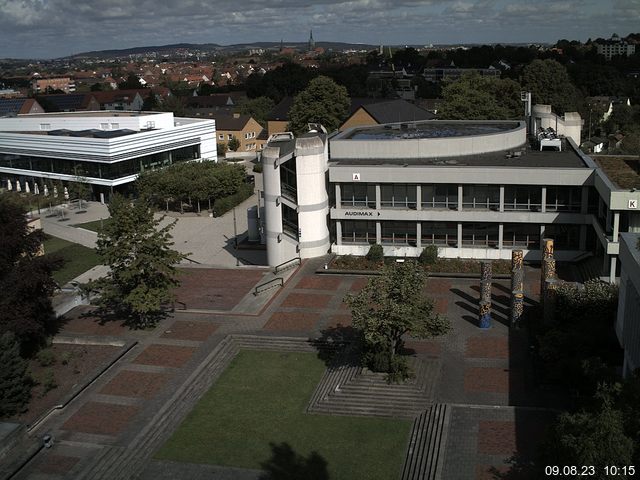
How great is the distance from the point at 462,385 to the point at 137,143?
5114 cm

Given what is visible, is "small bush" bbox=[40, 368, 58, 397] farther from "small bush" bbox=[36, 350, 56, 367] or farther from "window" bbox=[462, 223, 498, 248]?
"window" bbox=[462, 223, 498, 248]

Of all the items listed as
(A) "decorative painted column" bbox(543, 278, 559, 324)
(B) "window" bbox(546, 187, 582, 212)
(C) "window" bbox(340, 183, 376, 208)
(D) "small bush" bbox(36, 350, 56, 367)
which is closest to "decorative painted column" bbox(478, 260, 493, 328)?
(A) "decorative painted column" bbox(543, 278, 559, 324)

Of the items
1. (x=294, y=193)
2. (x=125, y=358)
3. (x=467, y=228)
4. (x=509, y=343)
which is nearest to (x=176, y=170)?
(x=294, y=193)

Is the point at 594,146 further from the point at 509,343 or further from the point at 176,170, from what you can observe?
the point at 509,343

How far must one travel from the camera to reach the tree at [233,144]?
3708 inches

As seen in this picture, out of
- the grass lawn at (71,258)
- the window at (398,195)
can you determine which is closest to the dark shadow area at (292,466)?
the window at (398,195)

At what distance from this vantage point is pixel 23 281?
93.4ft

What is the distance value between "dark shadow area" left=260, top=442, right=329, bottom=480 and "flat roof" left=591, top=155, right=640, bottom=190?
21629 mm

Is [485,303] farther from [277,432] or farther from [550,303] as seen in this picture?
[277,432]

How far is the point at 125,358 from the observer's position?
2948 cm

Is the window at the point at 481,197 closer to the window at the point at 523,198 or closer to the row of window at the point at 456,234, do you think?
the window at the point at 523,198

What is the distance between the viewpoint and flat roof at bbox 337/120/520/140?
48.2 meters

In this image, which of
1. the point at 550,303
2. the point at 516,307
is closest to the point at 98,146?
the point at 516,307

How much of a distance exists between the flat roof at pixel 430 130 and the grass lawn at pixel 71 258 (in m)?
19.5
